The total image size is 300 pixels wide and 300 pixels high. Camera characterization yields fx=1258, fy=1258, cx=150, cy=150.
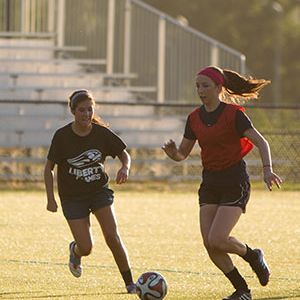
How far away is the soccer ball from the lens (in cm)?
850

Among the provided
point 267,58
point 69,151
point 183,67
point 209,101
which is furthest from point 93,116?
point 267,58

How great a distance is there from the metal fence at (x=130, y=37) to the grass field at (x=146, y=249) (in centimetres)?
624

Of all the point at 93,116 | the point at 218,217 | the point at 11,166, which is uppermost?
the point at 93,116

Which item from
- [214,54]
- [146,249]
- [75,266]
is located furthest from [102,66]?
[75,266]

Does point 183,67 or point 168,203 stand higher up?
point 183,67

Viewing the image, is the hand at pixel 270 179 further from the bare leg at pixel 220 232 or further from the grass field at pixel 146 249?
the grass field at pixel 146 249

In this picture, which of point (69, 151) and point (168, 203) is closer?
point (69, 151)

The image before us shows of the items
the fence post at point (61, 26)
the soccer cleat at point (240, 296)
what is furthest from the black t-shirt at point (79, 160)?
the fence post at point (61, 26)

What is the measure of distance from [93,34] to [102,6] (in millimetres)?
643

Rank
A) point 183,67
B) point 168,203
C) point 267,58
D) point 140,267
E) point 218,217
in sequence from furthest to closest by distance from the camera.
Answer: point 267,58 → point 183,67 → point 168,203 → point 140,267 → point 218,217

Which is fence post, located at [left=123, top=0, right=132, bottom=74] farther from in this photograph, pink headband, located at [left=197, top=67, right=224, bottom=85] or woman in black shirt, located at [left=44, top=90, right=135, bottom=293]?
pink headband, located at [left=197, top=67, right=224, bottom=85]

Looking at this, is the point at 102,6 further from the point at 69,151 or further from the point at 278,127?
the point at 69,151

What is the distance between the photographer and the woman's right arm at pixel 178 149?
890 centimetres

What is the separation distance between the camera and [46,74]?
25891 millimetres
